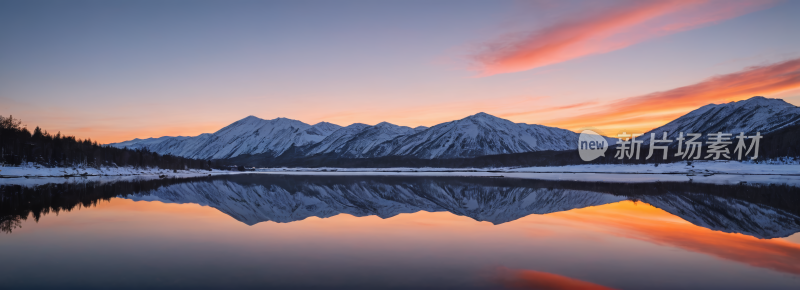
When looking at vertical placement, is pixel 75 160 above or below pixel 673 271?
above

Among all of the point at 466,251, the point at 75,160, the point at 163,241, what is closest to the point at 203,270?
the point at 163,241

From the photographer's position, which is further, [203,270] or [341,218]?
[341,218]

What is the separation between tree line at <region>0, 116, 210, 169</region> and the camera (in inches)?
3627

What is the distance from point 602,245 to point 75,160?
121843 millimetres

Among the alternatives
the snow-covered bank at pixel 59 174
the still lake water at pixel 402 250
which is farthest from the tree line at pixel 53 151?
the still lake water at pixel 402 250

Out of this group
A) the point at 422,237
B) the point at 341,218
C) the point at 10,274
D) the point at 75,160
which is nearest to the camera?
the point at 10,274

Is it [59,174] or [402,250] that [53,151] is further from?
[402,250]

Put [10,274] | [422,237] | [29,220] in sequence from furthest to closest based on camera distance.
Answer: [29,220] → [422,237] → [10,274]

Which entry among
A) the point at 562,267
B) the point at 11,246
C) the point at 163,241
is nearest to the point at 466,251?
the point at 562,267

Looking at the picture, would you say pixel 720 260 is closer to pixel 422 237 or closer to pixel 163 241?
pixel 422 237

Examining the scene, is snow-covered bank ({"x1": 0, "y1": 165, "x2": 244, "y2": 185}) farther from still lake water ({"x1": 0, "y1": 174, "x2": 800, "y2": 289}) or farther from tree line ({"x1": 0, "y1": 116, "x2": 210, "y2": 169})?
still lake water ({"x1": 0, "y1": 174, "x2": 800, "y2": 289})

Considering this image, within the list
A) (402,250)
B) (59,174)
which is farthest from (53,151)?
(402,250)

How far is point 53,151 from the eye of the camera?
101375 millimetres

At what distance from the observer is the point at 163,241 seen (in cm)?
1592
